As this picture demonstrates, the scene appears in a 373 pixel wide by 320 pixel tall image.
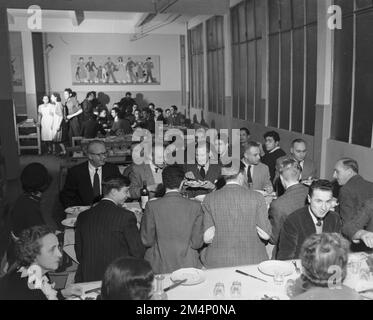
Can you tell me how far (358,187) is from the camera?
4.02 meters

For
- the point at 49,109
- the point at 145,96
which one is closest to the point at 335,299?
the point at 49,109

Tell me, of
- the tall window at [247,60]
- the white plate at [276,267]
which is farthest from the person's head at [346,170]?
the tall window at [247,60]

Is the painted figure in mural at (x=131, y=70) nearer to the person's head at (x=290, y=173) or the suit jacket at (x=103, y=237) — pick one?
the person's head at (x=290, y=173)

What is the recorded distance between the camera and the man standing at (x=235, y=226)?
3117mm

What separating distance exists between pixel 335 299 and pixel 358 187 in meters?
2.39

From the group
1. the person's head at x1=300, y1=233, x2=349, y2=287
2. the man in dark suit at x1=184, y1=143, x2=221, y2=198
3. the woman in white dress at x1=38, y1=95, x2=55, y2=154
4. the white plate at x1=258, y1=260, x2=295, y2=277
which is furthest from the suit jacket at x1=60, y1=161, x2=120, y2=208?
the woman in white dress at x1=38, y1=95, x2=55, y2=154

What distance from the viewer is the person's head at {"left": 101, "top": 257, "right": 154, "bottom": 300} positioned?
1.82 metres

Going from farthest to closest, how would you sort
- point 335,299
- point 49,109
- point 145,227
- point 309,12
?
1. point 49,109
2. point 309,12
3. point 145,227
4. point 335,299

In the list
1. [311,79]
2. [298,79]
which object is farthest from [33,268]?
[298,79]

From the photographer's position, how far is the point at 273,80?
915cm

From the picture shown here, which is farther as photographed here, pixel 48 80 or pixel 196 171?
pixel 48 80

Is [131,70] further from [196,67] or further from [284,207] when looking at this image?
[284,207]

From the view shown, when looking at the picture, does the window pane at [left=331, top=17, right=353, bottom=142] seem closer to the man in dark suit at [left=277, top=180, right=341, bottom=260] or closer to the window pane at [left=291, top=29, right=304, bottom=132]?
the window pane at [left=291, top=29, right=304, bottom=132]

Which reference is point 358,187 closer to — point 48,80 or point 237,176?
point 237,176
